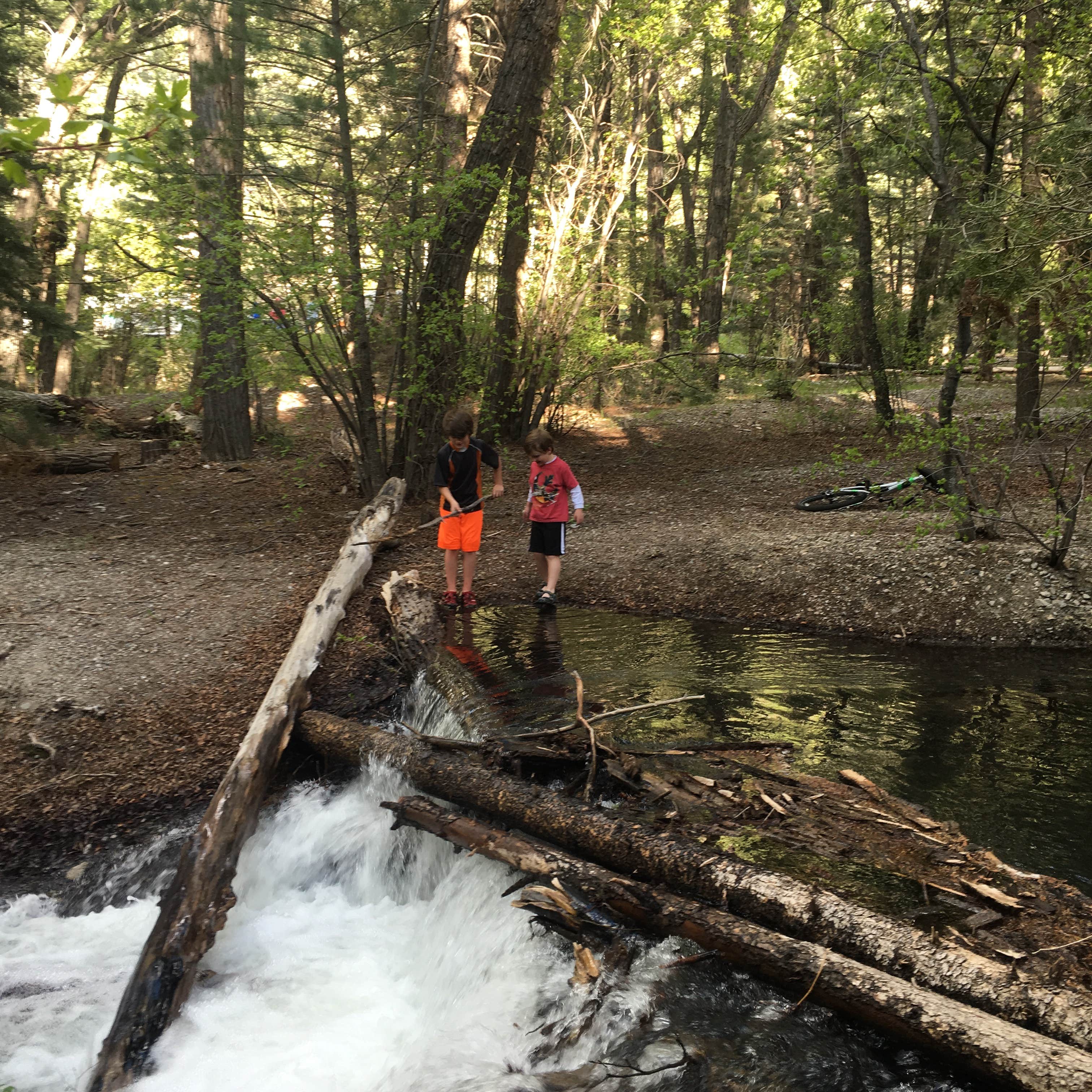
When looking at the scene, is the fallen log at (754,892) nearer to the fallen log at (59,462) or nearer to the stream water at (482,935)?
the stream water at (482,935)

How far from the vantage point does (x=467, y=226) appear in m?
12.0

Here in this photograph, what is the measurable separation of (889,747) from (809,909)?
264 cm

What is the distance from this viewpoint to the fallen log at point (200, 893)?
3834 mm

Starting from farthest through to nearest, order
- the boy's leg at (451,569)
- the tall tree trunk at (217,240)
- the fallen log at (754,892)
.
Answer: the tall tree trunk at (217,240)
the boy's leg at (451,569)
the fallen log at (754,892)

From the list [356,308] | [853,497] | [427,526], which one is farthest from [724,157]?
[427,526]

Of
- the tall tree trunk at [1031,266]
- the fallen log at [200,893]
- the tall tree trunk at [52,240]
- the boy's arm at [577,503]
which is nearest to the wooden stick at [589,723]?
the fallen log at [200,893]

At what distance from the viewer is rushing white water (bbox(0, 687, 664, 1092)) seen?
148 inches

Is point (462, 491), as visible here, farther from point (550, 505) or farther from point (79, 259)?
point (79, 259)

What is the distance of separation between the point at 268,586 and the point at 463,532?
222 cm

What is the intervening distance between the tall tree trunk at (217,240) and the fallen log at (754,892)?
6.78 m

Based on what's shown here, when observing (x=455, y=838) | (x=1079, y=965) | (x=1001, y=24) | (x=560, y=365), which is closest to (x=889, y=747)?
(x=1079, y=965)

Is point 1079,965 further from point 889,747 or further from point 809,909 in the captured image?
point 889,747

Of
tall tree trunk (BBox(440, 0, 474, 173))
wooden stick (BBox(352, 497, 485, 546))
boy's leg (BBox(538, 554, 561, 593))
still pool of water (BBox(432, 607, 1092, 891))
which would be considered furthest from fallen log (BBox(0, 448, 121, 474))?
boy's leg (BBox(538, 554, 561, 593))

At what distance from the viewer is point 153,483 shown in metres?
13.8
